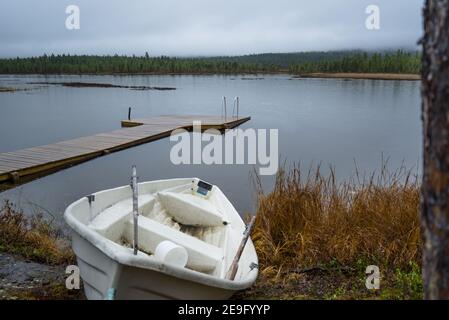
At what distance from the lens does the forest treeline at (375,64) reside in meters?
77.9

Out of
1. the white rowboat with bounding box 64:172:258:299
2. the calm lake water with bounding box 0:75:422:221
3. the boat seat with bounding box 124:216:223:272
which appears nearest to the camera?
the white rowboat with bounding box 64:172:258:299

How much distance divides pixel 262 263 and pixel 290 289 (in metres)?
0.88

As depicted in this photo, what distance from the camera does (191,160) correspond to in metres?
12.7

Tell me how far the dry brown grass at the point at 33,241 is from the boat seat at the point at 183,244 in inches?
51.9

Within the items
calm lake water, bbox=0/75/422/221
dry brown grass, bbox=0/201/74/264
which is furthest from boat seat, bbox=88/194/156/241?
calm lake water, bbox=0/75/422/221

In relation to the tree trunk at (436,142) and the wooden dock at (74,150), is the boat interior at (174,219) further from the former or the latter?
the wooden dock at (74,150)

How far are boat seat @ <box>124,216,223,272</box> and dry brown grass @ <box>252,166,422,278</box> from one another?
0.71 m

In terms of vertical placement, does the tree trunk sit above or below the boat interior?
above

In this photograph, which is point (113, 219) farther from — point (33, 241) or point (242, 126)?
point (242, 126)

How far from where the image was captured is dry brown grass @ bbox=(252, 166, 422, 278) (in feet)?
13.9

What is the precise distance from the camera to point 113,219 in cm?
404

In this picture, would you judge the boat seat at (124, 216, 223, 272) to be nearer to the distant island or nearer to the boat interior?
the boat interior
